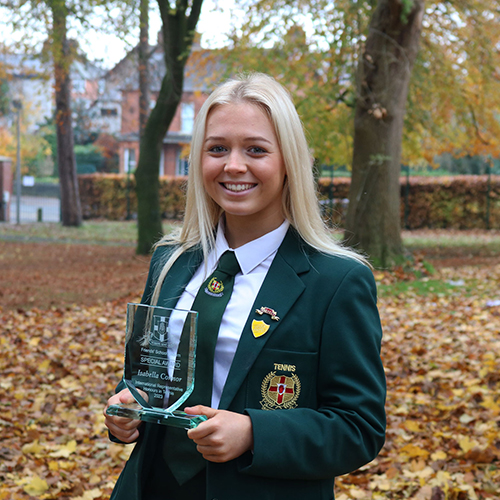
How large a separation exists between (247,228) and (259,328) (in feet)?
1.29

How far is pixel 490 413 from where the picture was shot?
16.7 ft

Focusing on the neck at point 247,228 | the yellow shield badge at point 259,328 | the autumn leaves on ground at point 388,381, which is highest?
the neck at point 247,228

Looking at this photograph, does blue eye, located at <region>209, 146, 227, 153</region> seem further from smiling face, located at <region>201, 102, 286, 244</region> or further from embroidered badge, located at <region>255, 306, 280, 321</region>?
embroidered badge, located at <region>255, 306, 280, 321</region>

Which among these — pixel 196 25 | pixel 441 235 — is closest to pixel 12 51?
pixel 196 25

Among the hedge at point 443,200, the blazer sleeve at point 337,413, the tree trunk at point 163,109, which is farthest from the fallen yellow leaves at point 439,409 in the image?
the hedge at point 443,200

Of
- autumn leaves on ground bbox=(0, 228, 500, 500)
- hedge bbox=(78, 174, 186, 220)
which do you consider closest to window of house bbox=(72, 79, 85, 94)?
hedge bbox=(78, 174, 186, 220)

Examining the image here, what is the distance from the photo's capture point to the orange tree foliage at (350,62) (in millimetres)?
13391

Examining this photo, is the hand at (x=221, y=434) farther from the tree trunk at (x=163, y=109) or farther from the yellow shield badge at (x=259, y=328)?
the tree trunk at (x=163, y=109)

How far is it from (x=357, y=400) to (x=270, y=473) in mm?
294

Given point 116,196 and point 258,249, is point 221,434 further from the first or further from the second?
point 116,196

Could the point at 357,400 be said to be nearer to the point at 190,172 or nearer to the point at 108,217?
the point at 190,172

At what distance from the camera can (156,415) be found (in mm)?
1712

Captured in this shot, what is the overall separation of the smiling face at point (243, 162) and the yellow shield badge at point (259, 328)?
35cm

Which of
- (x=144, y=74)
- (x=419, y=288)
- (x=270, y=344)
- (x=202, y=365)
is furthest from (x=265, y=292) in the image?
(x=144, y=74)
